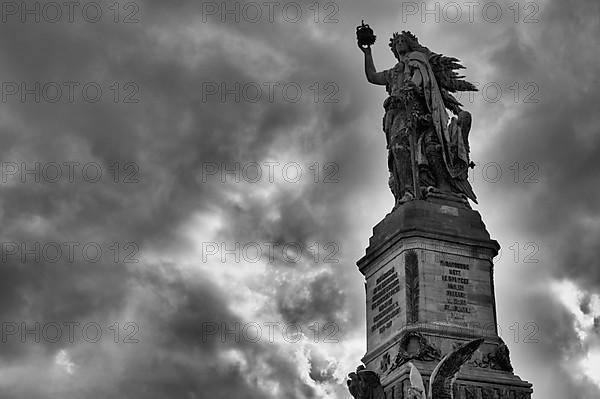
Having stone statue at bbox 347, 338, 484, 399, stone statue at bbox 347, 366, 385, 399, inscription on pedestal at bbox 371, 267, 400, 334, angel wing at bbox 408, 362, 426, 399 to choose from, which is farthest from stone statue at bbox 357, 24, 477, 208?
angel wing at bbox 408, 362, 426, 399

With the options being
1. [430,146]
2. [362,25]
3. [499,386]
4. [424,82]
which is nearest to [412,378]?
[499,386]

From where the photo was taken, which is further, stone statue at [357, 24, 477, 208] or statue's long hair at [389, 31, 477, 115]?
statue's long hair at [389, 31, 477, 115]

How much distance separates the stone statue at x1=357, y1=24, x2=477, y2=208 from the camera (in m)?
33.3

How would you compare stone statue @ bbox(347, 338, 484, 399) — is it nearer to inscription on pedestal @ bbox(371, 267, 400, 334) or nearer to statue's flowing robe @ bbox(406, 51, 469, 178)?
inscription on pedestal @ bbox(371, 267, 400, 334)

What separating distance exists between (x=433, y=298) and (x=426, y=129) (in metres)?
6.23

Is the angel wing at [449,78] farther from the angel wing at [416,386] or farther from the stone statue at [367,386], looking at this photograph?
the angel wing at [416,386]

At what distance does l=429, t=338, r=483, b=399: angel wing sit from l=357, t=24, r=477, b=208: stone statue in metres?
6.86

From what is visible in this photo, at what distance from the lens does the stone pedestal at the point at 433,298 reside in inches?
1153

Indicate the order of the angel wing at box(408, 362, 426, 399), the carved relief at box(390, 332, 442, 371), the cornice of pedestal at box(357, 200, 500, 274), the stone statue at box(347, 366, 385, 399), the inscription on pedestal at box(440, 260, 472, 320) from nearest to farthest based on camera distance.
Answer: the angel wing at box(408, 362, 426, 399), the carved relief at box(390, 332, 442, 371), the stone statue at box(347, 366, 385, 399), the inscription on pedestal at box(440, 260, 472, 320), the cornice of pedestal at box(357, 200, 500, 274)

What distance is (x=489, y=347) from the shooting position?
30.2 metres

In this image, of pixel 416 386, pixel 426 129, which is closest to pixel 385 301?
pixel 416 386

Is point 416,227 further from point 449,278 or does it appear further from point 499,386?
point 499,386

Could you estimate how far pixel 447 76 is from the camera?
3538 centimetres

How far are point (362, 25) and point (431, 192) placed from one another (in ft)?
26.5
